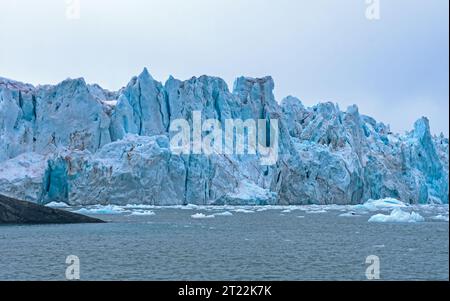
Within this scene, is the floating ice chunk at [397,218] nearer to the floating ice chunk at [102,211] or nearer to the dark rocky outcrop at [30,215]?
the dark rocky outcrop at [30,215]

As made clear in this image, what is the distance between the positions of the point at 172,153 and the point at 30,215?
23.2 m

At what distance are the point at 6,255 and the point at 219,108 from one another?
47.4 metres

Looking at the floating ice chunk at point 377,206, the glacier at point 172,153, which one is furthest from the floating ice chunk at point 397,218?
the glacier at point 172,153

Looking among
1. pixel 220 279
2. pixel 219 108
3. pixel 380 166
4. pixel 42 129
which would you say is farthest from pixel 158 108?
pixel 220 279

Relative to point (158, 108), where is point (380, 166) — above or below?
below

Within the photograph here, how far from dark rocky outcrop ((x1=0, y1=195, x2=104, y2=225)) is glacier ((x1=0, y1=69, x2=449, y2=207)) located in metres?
18.8

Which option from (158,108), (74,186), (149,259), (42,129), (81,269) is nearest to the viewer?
(81,269)

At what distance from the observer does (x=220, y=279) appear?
16.2 meters

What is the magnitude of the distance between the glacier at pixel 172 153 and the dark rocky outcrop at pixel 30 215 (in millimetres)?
18829

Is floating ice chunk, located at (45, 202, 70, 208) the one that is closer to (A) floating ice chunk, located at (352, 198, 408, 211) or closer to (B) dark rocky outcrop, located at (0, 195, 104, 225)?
(B) dark rocky outcrop, located at (0, 195, 104, 225)

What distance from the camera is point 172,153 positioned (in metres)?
56.8

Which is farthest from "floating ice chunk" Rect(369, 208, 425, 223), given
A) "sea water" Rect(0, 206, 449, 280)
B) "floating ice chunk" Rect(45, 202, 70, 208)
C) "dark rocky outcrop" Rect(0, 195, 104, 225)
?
"floating ice chunk" Rect(45, 202, 70, 208)

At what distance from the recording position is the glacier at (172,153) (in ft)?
183
